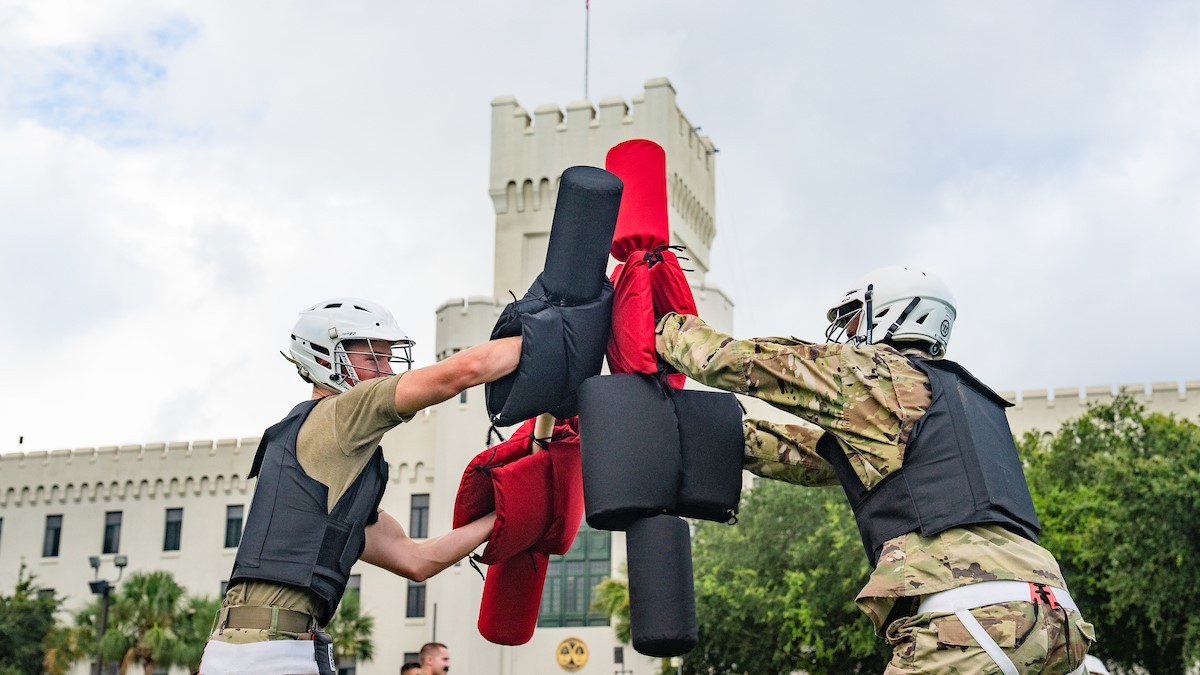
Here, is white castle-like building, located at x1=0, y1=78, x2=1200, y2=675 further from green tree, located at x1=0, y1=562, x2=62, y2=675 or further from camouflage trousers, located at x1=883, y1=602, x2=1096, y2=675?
camouflage trousers, located at x1=883, y1=602, x2=1096, y2=675

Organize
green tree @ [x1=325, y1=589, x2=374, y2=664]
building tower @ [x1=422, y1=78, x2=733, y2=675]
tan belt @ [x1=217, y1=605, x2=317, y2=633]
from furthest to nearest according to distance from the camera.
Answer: building tower @ [x1=422, y1=78, x2=733, y2=675], green tree @ [x1=325, y1=589, x2=374, y2=664], tan belt @ [x1=217, y1=605, x2=317, y2=633]

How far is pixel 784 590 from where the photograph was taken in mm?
29781

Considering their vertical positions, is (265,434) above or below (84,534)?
below

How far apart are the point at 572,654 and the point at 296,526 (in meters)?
35.4

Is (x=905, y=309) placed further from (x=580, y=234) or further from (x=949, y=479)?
(x=580, y=234)

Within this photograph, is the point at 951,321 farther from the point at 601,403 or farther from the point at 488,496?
the point at 488,496

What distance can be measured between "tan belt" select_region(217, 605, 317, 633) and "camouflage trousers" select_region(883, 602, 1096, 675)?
2.60 metres

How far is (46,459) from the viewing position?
48312mm

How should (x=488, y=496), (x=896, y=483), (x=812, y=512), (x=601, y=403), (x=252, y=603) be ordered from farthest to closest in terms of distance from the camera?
1. (x=812, y=512)
2. (x=488, y=496)
3. (x=601, y=403)
4. (x=252, y=603)
5. (x=896, y=483)

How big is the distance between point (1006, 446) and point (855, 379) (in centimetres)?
73

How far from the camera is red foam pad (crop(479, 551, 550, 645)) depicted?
719 cm

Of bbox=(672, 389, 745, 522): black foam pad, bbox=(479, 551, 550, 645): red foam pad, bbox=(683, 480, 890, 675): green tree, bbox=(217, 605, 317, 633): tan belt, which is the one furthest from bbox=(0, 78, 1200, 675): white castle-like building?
bbox=(217, 605, 317, 633): tan belt

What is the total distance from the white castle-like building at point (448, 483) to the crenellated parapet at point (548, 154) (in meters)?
0.05

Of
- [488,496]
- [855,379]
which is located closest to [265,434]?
[488,496]
